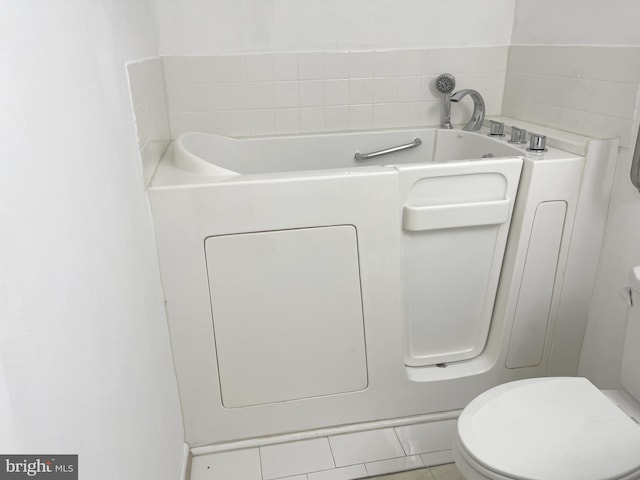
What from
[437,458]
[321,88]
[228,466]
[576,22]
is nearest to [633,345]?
[437,458]

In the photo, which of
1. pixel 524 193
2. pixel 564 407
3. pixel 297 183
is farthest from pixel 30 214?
pixel 524 193

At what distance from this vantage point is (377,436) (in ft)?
5.29

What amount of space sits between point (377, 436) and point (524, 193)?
0.91 m

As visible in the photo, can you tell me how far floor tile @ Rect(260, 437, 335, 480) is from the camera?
149 cm

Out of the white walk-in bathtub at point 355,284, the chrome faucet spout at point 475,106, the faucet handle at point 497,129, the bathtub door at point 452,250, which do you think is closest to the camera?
the white walk-in bathtub at point 355,284

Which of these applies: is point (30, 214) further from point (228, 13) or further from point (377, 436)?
point (228, 13)

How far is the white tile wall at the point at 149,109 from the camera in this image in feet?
3.96

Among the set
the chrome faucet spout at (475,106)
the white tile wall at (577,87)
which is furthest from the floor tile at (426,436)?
the chrome faucet spout at (475,106)

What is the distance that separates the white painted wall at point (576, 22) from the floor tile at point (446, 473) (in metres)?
1.30

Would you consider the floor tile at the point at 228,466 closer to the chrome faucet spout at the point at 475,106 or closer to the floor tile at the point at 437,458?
the floor tile at the point at 437,458

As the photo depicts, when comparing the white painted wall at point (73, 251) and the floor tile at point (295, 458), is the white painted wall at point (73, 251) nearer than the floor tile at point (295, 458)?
Yes

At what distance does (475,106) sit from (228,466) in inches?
64.3

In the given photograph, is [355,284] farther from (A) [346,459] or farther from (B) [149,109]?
(B) [149,109]

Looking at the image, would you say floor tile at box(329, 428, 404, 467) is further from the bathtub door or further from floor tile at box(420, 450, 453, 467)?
the bathtub door
